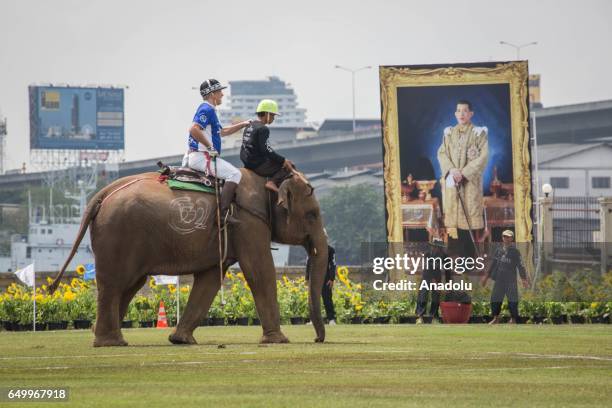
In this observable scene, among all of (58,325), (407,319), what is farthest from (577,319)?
(58,325)

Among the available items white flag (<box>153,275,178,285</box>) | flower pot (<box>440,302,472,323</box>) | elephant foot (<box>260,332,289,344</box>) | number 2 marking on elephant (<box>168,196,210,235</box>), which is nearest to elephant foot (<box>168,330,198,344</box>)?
elephant foot (<box>260,332,289,344</box>)

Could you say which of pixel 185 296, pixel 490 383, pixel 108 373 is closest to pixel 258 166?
pixel 108 373

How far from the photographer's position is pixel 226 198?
71.1 feet

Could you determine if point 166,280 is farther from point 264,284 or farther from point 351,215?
point 351,215

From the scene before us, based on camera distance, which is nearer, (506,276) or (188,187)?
(188,187)

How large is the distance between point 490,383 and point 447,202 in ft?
102

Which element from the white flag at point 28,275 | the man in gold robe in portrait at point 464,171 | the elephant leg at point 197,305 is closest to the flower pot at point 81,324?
the white flag at point 28,275

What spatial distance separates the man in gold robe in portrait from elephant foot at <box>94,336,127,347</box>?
82.5ft

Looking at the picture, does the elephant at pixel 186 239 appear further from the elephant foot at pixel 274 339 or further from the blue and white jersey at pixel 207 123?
the blue and white jersey at pixel 207 123

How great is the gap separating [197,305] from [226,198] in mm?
1613

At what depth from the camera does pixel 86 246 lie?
537 ft

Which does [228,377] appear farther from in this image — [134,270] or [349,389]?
[134,270]

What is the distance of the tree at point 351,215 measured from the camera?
185 m

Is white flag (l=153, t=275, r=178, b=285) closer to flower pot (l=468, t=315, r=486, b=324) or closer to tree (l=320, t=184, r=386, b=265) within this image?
flower pot (l=468, t=315, r=486, b=324)
